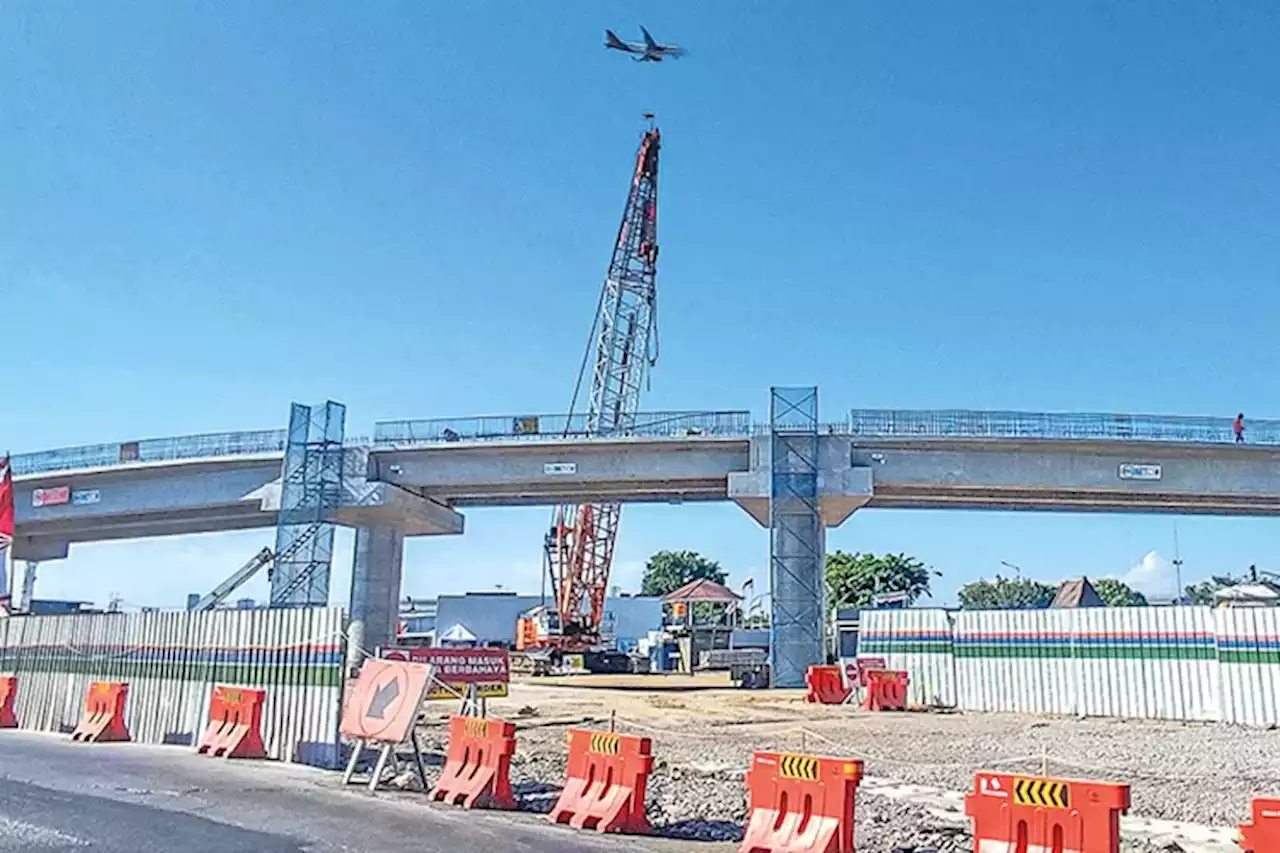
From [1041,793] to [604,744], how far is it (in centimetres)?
482

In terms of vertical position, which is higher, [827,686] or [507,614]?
[507,614]

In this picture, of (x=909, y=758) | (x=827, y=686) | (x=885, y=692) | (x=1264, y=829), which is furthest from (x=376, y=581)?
(x=1264, y=829)

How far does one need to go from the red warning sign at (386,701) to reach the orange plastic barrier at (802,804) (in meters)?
4.95

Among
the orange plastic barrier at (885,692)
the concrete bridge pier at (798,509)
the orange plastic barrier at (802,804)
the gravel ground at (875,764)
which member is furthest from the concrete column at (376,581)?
the orange plastic barrier at (802,804)

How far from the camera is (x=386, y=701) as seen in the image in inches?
521

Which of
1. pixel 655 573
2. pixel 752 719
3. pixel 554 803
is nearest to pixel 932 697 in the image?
pixel 752 719

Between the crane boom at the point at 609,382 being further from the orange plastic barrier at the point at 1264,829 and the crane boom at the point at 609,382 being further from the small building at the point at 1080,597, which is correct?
the orange plastic barrier at the point at 1264,829

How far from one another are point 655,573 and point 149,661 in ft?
411

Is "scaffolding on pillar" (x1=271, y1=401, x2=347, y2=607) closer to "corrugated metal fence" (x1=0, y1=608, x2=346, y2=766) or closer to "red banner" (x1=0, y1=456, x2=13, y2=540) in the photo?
"red banner" (x1=0, y1=456, x2=13, y2=540)

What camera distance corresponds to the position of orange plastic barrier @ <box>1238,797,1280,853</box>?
731 centimetres

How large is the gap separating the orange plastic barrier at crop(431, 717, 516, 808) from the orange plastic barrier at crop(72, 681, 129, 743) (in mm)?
8537

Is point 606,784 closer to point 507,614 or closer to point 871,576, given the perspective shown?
point 507,614

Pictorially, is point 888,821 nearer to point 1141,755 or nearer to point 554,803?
point 554,803

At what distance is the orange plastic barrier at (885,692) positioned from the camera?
1085 inches
